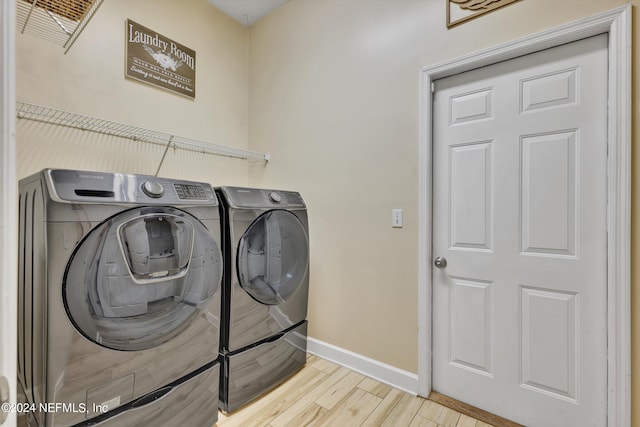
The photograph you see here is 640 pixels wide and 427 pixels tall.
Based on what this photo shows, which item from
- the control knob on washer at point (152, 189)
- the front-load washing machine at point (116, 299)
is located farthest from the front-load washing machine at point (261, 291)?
the control knob on washer at point (152, 189)

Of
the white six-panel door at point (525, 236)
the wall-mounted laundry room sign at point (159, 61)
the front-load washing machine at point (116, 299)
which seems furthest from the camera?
the wall-mounted laundry room sign at point (159, 61)

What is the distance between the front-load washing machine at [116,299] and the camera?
3.43ft

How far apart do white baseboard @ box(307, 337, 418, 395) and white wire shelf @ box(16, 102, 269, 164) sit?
1.58 metres

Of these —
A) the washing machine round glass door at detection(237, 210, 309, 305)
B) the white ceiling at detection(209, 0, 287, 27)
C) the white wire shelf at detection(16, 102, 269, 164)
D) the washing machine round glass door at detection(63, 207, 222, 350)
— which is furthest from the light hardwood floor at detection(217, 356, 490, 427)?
the white ceiling at detection(209, 0, 287, 27)

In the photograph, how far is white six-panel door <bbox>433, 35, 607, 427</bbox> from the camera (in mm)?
1404

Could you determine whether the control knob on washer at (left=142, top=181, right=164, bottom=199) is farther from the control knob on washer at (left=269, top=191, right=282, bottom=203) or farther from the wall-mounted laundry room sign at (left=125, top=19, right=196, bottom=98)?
the wall-mounted laundry room sign at (left=125, top=19, right=196, bottom=98)

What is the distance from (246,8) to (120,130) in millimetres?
1452

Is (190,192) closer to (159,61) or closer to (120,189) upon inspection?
(120,189)

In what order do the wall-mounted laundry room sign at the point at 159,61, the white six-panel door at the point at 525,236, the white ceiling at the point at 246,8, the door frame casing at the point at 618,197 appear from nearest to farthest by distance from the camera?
the door frame casing at the point at 618,197 → the white six-panel door at the point at 525,236 → the wall-mounted laundry room sign at the point at 159,61 → the white ceiling at the point at 246,8

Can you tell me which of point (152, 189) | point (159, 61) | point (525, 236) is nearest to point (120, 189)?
point (152, 189)

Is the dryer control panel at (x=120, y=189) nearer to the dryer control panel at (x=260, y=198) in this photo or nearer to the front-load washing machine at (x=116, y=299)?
the front-load washing machine at (x=116, y=299)

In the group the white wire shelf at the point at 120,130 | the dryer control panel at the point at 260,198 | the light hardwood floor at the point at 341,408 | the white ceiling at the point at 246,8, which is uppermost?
the white ceiling at the point at 246,8

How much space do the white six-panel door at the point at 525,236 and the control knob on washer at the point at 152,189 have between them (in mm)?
1474

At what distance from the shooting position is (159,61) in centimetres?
210
